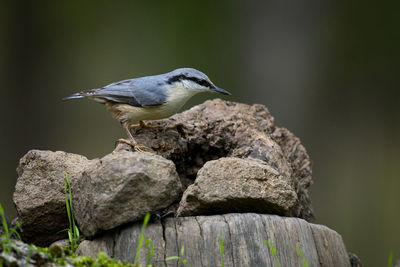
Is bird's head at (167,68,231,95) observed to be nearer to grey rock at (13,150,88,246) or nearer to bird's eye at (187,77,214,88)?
bird's eye at (187,77,214,88)

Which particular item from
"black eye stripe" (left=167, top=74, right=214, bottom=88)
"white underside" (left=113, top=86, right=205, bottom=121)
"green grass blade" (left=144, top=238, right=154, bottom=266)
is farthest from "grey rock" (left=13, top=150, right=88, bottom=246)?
"black eye stripe" (left=167, top=74, right=214, bottom=88)

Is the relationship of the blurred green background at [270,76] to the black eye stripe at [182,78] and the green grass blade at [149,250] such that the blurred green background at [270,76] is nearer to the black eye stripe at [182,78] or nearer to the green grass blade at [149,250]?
the black eye stripe at [182,78]

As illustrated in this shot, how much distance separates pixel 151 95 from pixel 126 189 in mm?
2049

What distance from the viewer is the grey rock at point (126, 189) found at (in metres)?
3.09

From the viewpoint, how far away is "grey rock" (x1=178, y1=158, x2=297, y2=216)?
331 cm

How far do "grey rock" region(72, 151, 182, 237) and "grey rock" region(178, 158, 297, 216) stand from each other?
22cm

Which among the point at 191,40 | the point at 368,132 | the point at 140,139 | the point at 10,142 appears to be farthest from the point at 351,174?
the point at 10,142

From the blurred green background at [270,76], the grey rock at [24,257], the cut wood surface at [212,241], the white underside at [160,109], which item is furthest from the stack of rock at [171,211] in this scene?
the blurred green background at [270,76]

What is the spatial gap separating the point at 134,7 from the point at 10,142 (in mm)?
4312

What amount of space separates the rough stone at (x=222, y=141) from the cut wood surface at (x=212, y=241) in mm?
1116

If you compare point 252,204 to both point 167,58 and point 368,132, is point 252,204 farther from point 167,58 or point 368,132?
point 167,58

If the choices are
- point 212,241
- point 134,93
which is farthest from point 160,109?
point 212,241

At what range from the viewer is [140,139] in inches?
184

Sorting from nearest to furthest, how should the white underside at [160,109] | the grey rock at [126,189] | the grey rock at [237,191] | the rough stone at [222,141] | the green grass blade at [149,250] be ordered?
the green grass blade at [149,250] → the grey rock at [126,189] → the grey rock at [237,191] → the rough stone at [222,141] → the white underside at [160,109]
